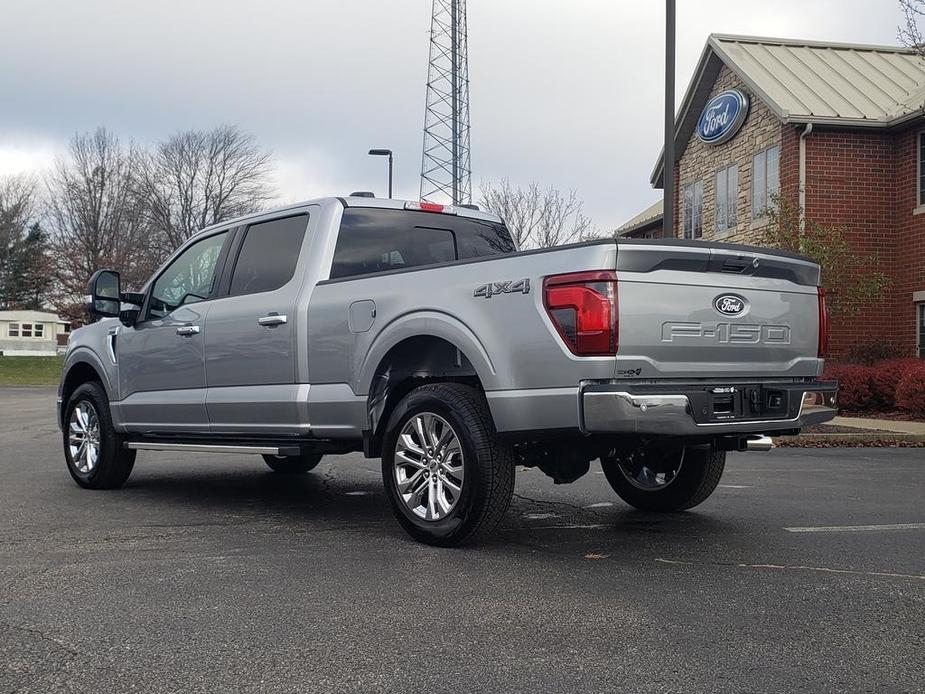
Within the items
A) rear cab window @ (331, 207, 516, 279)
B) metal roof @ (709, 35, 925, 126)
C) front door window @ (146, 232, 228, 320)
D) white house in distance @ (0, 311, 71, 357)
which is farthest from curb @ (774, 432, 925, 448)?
white house in distance @ (0, 311, 71, 357)

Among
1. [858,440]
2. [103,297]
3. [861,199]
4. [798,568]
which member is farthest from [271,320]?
[861,199]

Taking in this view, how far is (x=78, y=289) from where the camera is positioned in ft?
189

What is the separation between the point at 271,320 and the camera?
6832 mm

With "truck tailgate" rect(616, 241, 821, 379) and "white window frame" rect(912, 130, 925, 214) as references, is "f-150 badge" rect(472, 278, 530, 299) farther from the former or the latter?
"white window frame" rect(912, 130, 925, 214)

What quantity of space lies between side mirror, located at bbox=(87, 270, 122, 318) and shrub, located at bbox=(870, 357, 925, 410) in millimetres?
12961

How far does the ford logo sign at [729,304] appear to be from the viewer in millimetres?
5562

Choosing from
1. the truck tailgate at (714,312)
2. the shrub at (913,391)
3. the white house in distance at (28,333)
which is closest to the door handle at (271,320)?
the truck tailgate at (714,312)

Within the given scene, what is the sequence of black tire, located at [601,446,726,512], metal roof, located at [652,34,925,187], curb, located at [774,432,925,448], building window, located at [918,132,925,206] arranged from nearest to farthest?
1. black tire, located at [601,446,726,512]
2. curb, located at [774,432,925,448]
3. building window, located at [918,132,925,206]
4. metal roof, located at [652,34,925,187]

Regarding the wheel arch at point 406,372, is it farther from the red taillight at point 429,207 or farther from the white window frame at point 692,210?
the white window frame at point 692,210

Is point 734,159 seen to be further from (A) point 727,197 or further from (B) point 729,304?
(B) point 729,304

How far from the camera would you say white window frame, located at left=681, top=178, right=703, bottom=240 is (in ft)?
86.7

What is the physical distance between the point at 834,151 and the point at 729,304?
54.8 ft

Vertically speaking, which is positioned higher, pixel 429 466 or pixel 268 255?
pixel 268 255

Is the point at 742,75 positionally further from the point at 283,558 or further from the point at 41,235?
the point at 41,235
